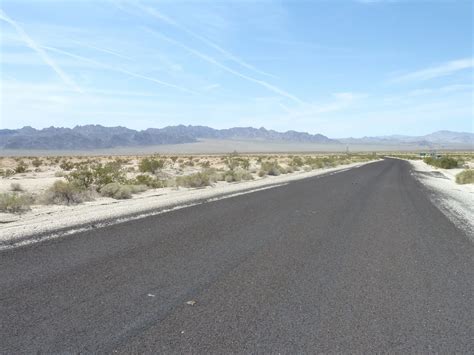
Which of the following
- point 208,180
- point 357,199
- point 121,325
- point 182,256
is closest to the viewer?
point 121,325

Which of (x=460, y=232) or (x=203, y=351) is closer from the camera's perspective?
(x=203, y=351)

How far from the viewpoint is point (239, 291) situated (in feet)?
18.2

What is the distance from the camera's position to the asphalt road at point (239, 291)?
416cm

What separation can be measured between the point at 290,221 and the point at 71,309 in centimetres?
720

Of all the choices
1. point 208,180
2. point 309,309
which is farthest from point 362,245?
point 208,180

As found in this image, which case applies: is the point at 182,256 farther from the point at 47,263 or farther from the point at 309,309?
the point at 309,309

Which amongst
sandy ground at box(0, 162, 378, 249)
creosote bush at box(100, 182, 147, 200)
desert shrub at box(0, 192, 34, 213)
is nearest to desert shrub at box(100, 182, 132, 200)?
creosote bush at box(100, 182, 147, 200)

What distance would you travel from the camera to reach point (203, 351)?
12.8 feet

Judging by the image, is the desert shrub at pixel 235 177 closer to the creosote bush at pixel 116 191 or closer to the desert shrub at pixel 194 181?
the desert shrub at pixel 194 181

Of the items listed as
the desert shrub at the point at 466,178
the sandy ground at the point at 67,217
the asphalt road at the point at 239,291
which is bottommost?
the desert shrub at the point at 466,178

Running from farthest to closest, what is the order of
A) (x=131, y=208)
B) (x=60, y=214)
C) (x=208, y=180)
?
(x=208, y=180)
(x=131, y=208)
(x=60, y=214)

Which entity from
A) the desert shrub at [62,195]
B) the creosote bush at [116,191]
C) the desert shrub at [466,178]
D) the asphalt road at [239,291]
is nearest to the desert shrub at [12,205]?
the desert shrub at [62,195]

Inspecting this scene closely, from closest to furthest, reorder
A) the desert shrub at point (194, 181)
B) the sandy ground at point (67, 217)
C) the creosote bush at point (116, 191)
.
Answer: the sandy ground at point (67, 217) < the creosote bush at point (116, 191) < the desert shrub at point (194, 181)

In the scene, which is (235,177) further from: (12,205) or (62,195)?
(12,205)
